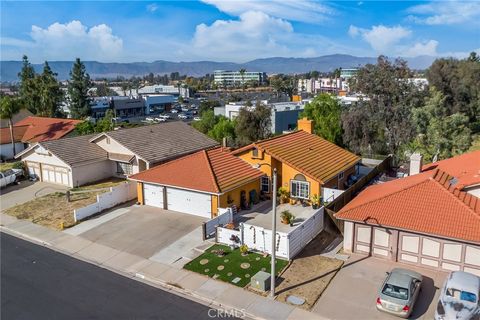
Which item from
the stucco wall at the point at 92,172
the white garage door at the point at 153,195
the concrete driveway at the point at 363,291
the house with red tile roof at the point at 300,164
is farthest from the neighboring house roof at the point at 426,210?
the stucco wall at the point at 92,172

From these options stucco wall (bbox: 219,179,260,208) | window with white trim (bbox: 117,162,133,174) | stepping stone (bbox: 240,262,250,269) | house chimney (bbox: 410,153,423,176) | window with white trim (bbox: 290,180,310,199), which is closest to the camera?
stepping stone (bbox: 240,262,250,269)

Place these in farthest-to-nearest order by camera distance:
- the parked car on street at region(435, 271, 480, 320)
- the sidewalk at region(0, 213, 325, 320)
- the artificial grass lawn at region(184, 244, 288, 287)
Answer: the artificial grass lawn at region(184, 244, 288, 287)
the sidewalk at region(0, 213, 325, 320)
the parked car on street at region(435, 271, 480, 320)

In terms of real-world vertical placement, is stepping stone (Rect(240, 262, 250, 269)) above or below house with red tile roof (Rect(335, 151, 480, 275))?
below

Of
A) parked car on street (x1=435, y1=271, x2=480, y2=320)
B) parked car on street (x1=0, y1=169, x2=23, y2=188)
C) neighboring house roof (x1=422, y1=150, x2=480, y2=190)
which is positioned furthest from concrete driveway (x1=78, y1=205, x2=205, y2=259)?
neighboring house roof (x1=422, y1=150, x2=480, y2=190)

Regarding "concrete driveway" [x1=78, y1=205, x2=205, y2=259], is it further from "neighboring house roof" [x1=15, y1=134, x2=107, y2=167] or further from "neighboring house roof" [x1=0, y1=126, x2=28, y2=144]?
"neighboring house roof" [x1=0, y1=126, x2=28, y2=144]

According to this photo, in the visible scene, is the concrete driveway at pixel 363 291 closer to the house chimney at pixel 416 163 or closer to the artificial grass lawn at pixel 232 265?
the artificial grass lawn at pixel 232 265

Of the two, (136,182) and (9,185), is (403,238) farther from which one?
(9,185)

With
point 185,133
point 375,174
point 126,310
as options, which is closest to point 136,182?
point 185,133
